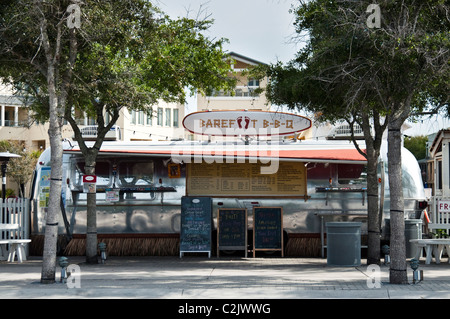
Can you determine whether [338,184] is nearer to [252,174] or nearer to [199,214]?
[252,174]

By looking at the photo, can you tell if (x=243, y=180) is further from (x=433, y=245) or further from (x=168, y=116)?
(x=168, y=116)

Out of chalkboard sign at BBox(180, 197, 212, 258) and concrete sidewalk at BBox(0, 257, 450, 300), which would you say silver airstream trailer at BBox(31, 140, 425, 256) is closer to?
chalkboard sign at BBox(180, 197, 212, 258)

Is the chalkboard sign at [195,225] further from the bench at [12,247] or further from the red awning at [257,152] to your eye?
the bench at [12,247]

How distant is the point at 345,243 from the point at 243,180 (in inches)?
159

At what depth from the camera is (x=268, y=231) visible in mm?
16359

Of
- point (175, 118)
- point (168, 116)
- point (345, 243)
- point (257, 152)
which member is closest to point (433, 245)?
point (345, 243)

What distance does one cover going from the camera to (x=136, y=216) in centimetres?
1677

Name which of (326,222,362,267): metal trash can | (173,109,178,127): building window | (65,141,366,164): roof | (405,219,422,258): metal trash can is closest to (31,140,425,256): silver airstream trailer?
(65,141,366,164): roof

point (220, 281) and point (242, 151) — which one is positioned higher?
point (242, 151)

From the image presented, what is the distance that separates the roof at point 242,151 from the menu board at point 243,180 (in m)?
0.47

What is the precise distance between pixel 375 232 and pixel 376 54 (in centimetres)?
484

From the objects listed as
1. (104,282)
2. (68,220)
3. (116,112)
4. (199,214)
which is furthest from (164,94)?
(104,282)

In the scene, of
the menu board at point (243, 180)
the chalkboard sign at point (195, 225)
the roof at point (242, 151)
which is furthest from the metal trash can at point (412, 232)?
the chalkboard sign at point (195, 225)

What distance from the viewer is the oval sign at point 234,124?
661 inches
